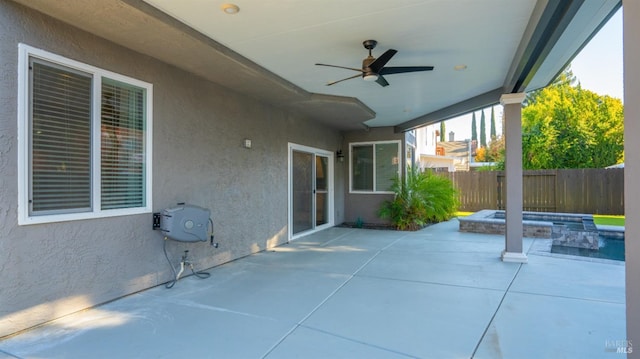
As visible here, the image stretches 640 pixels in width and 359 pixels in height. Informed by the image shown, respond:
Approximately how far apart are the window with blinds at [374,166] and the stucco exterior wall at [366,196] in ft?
0.45

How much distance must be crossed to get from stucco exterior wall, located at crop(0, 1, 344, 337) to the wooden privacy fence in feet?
25.9

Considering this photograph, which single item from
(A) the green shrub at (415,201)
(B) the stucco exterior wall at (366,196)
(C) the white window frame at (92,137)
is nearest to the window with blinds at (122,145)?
(C) the white window frame at (92,137)

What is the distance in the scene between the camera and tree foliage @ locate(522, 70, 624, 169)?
1331 centimetres

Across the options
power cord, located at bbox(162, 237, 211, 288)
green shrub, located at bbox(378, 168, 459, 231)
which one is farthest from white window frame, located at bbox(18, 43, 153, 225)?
green shrub, located at bbox(378, 168, 459, 231)

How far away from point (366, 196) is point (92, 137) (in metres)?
7.44

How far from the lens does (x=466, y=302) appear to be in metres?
3.60

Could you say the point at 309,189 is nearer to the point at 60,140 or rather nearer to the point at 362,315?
the point at 362,315

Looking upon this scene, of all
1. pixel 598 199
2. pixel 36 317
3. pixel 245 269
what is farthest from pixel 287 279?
pixel 598 199

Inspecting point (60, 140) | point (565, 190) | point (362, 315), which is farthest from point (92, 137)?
point (565, 190)

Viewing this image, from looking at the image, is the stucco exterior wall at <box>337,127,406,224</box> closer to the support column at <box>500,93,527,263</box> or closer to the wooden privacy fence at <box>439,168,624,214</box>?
the wooden privacy fence at <box>439,168,624,214</box>

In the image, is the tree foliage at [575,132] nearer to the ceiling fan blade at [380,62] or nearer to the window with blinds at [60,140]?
the ceiling fan blade at [380,62]

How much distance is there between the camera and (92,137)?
11.6ft

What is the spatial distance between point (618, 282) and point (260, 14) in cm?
516

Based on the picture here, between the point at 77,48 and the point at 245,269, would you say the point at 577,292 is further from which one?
the point at 77,48
